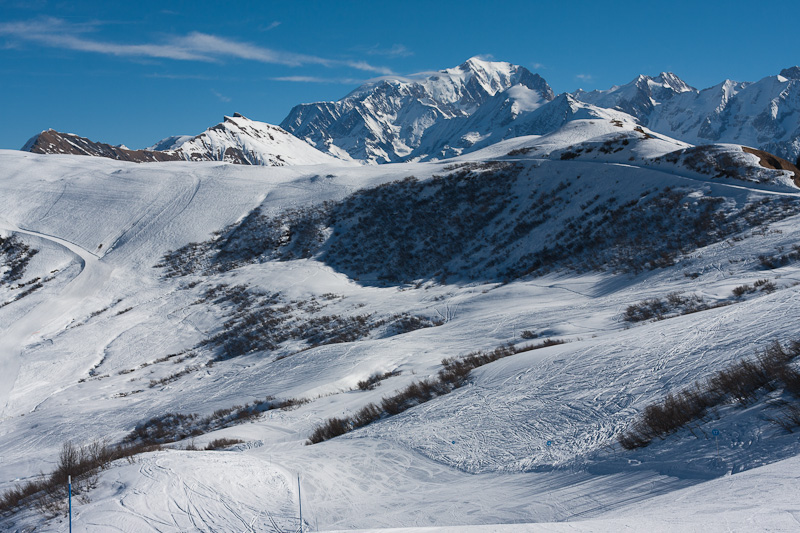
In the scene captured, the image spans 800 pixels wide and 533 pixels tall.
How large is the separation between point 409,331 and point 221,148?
154 metres

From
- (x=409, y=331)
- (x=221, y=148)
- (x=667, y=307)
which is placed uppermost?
(x=221, y=148)

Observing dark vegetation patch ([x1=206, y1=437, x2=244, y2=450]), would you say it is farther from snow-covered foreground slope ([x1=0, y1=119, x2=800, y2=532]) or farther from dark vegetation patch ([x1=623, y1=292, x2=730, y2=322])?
dark vegetation patch ([x1=623, y1=292, x2=730, y2=322])

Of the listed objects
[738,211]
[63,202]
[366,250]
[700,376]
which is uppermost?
[63,202]

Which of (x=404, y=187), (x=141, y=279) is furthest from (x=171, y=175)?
(x=404, y=187)

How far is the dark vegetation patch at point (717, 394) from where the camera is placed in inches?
220

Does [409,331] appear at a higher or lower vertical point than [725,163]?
lower

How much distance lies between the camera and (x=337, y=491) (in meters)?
6.84

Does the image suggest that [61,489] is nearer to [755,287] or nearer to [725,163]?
[755,287]

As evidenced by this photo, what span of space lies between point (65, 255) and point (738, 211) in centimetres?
4939

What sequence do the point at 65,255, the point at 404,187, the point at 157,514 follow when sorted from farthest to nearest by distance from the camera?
the point at 404,187 → the point at 65,255 → the point at 157,514

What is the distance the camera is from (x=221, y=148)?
517 feet

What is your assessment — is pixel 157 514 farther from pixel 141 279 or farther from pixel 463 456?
pixel 141 279

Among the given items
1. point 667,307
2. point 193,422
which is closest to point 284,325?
point 193,422

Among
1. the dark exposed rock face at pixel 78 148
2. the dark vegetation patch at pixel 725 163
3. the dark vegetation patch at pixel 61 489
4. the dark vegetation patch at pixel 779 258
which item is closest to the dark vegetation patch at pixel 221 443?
the dark vegetation patch at pixel 61 489
